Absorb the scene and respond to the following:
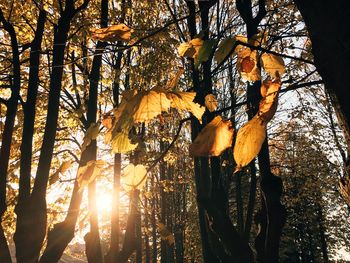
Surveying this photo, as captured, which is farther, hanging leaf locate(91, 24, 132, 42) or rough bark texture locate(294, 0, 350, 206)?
hanging leaf locate(91, 24, 132, 42)

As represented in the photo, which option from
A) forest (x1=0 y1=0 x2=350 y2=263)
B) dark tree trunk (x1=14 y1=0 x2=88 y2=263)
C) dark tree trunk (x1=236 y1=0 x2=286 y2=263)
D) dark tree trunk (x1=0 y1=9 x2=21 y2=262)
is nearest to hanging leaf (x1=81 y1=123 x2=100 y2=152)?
forest (x1=0 y1=0 x2=350 y2=263)

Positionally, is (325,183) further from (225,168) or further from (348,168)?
(348,168)

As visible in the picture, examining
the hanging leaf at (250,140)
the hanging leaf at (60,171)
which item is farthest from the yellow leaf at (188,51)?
the hanging leaf at (60,171)

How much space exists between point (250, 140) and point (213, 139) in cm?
14

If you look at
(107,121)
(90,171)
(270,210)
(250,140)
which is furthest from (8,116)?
(250,140)

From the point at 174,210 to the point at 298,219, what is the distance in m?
11.9

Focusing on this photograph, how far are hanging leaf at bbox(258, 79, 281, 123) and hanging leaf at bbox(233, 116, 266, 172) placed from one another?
0.02 metres

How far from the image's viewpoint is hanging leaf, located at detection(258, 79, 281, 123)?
1000mm

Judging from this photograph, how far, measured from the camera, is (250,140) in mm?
1042

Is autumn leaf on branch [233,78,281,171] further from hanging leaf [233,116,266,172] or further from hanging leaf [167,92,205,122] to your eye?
hanging leaf [167,92,205,122]

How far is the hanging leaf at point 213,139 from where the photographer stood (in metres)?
1.11

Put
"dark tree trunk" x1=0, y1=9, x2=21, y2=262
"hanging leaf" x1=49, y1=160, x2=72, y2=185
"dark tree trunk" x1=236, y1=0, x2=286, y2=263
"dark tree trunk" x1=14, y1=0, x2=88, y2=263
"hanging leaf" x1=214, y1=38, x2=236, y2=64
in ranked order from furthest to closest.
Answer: "dark tree trunk" x1=0, y1=9, x2=21, y2=262
"dark tree trunk" x1=14, y1=0, x2=88, y2=263
"dark tree trunk" x1=236, y1=0, x2=286, y2=263
"hanging leaf" x1=49, y1=160, x2=72, y2=185
"hanging leaf" x1=214, y1=38, x2=236, y2=64

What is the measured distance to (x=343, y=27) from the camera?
105cm

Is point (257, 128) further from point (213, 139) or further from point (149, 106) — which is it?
point (149, 106)
